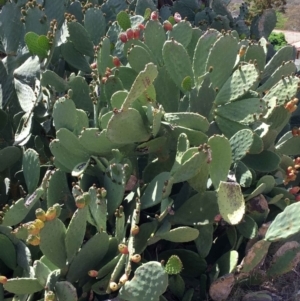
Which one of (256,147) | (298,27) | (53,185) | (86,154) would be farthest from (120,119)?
(298,27)

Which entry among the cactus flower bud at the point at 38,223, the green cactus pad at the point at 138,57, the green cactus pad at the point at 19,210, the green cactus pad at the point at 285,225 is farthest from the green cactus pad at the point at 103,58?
the green cactus pad at the point at 285,225

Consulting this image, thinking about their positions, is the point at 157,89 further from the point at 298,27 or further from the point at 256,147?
the point at 298,27

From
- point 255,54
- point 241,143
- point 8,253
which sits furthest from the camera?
point 255,54

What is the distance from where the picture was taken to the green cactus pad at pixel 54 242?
Result: 1648 mm

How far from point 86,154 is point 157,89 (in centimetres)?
47

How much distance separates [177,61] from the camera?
7.16 ft

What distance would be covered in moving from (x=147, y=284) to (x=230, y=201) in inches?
16.9

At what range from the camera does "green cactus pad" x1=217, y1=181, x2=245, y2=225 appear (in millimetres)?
1751

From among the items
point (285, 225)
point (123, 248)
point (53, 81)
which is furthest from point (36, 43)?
point (285, 225)

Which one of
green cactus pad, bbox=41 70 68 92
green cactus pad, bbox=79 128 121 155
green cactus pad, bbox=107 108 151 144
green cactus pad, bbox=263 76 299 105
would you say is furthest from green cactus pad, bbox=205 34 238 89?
green cactus pad, bbox=41 70 68 92

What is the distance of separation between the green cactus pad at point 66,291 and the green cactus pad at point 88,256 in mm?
124

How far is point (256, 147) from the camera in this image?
208 centimetres

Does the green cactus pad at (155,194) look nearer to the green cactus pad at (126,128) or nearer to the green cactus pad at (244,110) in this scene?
the green cactus pad at (126,128)

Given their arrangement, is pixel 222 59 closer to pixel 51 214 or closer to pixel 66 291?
pixel 51 214
